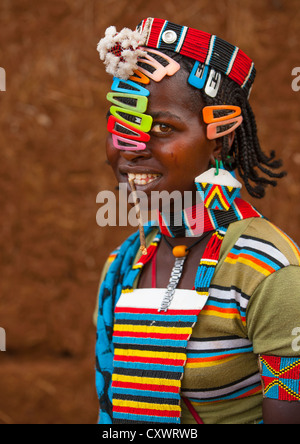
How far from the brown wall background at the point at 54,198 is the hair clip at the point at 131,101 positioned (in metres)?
1.59

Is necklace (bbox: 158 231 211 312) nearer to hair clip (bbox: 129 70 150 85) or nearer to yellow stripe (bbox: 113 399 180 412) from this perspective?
yellow stripe (bbox: 113 399 180 412)

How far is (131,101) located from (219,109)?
273 millimetres

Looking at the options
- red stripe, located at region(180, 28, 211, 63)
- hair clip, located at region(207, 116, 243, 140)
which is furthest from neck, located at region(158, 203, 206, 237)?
red stripe, located at region(180, 28, 211, 63)

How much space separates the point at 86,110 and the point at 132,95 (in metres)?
1.69

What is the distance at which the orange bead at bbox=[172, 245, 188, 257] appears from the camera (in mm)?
1937

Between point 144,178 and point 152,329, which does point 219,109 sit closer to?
point 144,178

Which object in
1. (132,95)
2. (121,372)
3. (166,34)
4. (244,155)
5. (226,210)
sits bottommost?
(121,372)

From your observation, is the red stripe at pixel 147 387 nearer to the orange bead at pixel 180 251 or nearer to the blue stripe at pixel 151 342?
the blue stripe at pixel 151 342

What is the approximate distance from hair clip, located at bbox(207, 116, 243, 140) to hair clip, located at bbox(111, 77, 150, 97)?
22 centimetres

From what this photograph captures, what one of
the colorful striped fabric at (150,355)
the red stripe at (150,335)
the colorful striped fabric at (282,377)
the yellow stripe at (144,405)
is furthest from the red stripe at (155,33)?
the yellow stripe at (144,405)

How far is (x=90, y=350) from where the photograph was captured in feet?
11.5
